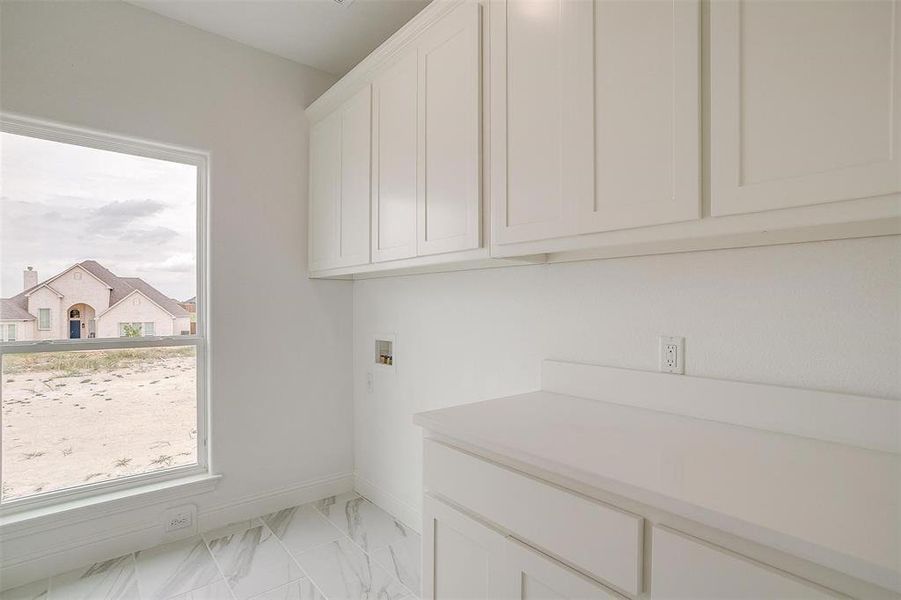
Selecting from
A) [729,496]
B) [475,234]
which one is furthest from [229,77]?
[729,496]

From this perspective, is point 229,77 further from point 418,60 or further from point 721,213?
point 721,213

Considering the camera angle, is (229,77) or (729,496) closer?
(729,496)

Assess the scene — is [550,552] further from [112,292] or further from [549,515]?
[112,292]

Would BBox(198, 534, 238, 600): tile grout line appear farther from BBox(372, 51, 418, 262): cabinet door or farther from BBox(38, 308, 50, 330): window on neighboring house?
BBox(372, 51, 418, 262): cabinet door

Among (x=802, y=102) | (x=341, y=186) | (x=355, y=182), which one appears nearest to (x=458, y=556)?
(x=802, y=102)

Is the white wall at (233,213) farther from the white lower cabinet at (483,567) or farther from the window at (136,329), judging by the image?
the white lower cabinet at (483,567)

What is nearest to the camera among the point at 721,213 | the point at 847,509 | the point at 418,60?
the point at 847,509

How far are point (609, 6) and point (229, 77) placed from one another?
2.15m

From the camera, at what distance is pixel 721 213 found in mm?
1037

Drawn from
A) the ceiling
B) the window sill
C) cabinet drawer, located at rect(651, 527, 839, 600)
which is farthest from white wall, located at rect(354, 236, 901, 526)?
the ceiling

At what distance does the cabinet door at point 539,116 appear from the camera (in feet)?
4.24

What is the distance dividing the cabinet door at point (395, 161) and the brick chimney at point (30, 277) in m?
1.52

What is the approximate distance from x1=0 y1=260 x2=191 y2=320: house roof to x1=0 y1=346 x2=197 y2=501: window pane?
0.65 ft

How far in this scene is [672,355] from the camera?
142cm
